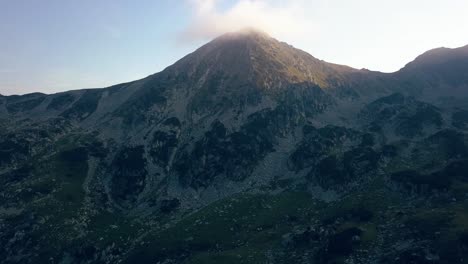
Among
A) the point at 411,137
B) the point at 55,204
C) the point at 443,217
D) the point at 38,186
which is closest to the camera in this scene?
the point at 443,217

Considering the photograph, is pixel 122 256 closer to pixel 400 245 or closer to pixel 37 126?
pixel 400 245

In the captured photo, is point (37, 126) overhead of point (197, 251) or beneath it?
overhead

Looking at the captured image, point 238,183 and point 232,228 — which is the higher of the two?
point 238,183

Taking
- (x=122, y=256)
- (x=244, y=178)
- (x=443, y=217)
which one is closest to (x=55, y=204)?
(x=122, y=256)

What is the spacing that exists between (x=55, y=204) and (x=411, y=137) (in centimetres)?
13352

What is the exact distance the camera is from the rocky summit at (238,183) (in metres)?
93.1

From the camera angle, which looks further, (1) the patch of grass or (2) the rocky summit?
(1) the patch of grass

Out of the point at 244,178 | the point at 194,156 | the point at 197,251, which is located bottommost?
the point at 197,251

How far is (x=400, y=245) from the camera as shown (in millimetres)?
80812

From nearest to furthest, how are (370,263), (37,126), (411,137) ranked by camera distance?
(370,263) < (411,137) < (37,126)

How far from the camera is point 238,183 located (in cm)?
14212

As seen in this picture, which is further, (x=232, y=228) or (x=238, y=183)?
(x=238, y=183)

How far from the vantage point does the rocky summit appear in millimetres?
93062

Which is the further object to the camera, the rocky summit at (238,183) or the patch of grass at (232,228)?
the patch of grass at (232,228)
